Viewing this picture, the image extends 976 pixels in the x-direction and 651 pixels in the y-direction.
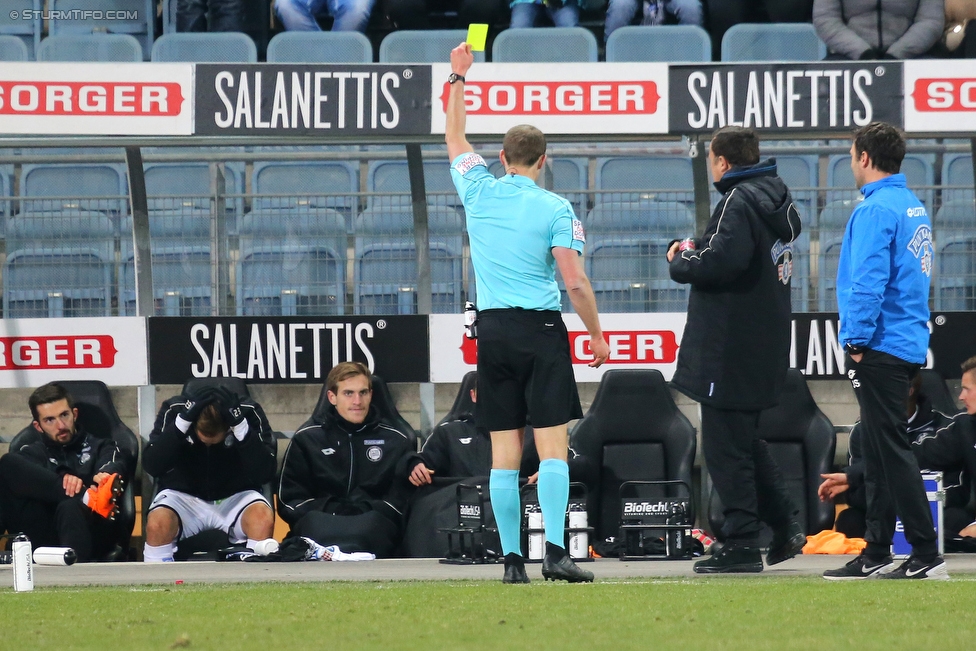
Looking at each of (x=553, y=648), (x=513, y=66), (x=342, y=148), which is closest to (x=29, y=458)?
(x=342, y=148)

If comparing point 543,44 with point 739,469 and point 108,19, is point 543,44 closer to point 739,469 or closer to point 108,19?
point 108,19

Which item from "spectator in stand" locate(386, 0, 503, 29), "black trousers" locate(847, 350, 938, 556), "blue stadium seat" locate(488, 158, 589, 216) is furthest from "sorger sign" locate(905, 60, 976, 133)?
"spectator in stand" locate(386, 0, 503, 29)

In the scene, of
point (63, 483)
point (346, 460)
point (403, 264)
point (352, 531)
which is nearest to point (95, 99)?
point (403, 264)

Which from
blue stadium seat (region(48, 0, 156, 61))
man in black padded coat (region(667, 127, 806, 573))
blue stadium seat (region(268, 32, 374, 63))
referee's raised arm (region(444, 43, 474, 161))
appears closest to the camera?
referee's raised arm (region(444, 43, 474, 161))

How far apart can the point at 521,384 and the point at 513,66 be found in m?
3.01

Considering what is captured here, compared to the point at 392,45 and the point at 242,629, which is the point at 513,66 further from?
the point at 242,629

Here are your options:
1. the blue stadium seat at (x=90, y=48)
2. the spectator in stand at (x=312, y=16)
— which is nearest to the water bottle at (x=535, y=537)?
the spectator in stand at (x=312, y=16)

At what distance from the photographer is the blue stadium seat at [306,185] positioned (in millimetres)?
8453

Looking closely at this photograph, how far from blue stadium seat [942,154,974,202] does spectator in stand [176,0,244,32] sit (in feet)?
20.0

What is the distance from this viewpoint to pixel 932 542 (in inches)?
212

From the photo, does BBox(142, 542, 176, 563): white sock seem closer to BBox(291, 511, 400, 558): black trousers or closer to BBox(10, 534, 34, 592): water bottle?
BBox(291, 511, 400, 558): black trousers

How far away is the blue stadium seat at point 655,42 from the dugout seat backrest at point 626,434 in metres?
3.56

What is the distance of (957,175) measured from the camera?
8656 millimetres

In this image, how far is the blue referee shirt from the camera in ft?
17.6
